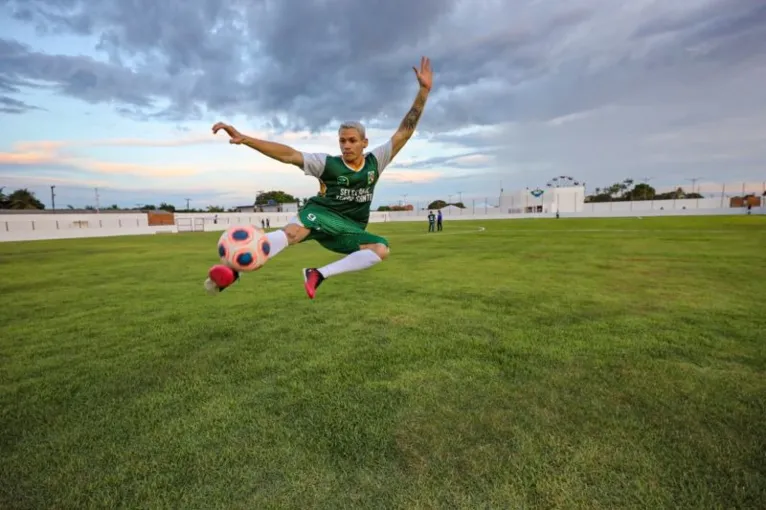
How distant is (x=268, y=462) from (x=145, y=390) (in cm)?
222

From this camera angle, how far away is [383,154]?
5594mm

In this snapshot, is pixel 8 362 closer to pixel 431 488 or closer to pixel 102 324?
pixel 102 324

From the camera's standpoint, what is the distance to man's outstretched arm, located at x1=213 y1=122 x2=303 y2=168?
4426 mm

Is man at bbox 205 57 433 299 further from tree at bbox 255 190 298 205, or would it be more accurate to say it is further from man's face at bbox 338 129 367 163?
tree at bbox 255 190 298 205

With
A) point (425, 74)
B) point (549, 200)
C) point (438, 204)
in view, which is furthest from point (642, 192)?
point (425, 74)

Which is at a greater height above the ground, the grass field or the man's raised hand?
the man's raised hand

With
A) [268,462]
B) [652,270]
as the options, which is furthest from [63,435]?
[652,270]

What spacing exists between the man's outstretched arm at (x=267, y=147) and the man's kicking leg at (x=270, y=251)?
77cm

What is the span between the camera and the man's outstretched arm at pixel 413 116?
5.65m

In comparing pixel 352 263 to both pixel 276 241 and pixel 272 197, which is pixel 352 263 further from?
pixel 272 197

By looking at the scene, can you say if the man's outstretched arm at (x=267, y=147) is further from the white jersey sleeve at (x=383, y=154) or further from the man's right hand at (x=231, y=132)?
the white jersey sleeve at (x=383, y=154)

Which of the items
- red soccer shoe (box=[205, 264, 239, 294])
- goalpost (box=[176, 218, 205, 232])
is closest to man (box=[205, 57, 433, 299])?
red soccer shoe (box=[205, 264, 239, 294])

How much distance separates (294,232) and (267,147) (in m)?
1.02

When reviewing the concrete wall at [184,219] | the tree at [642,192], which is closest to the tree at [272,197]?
the concrete wall at [184,219]
